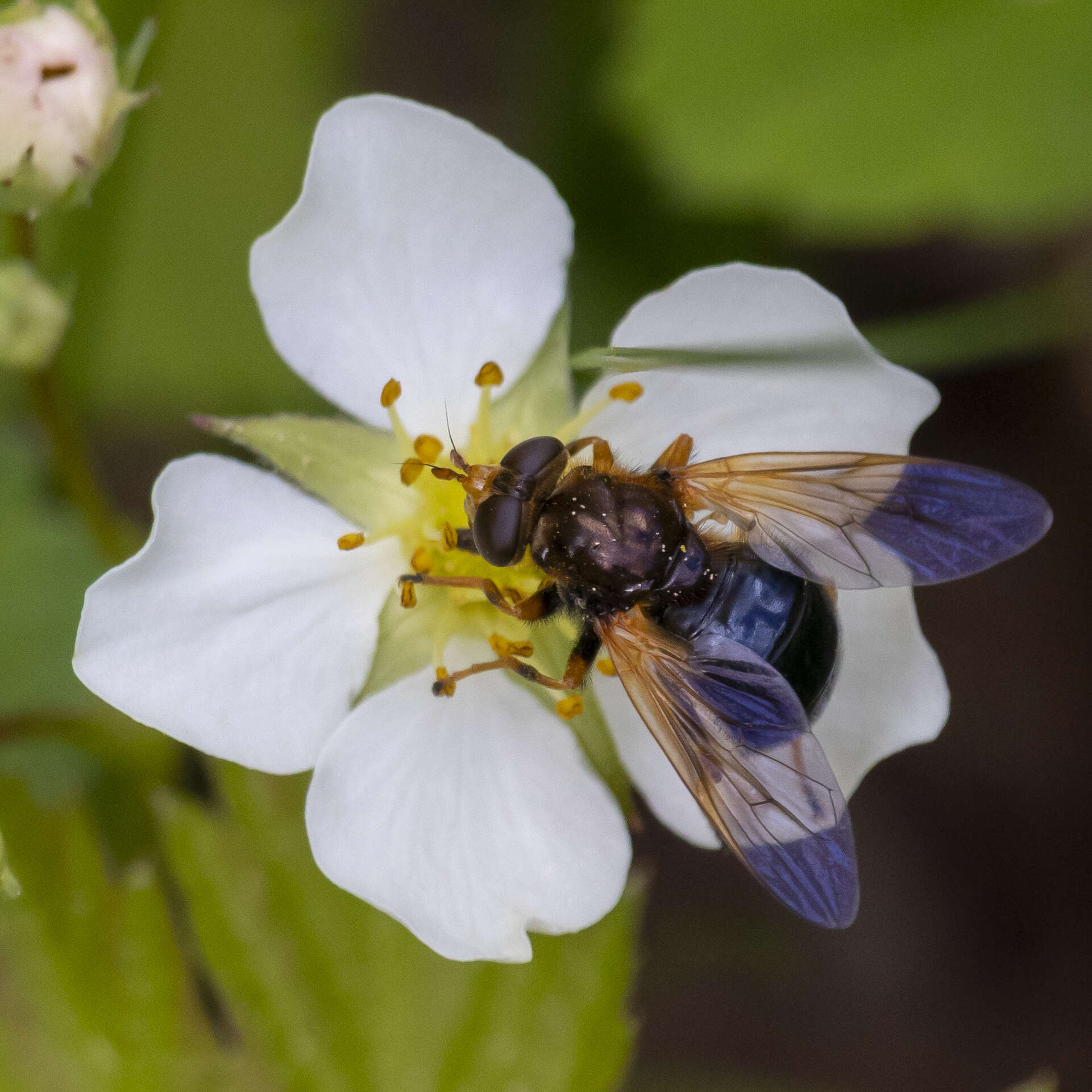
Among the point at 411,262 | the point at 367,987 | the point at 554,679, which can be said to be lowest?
the point at 367,987

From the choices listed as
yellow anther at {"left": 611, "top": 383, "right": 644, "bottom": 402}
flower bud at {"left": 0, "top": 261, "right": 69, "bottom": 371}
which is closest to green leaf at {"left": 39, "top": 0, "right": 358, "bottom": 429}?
flower bud at {"left": 0, "top": 261, "right": 69, "bottom": 371}

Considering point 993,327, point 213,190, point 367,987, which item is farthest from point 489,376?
point 213,190

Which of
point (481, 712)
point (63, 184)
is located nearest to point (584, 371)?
point (481, 712)

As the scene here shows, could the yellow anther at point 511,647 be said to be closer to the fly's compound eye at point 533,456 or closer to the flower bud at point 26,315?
the fly's compound eye at point 533,456

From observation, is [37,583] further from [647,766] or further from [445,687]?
[647,766]

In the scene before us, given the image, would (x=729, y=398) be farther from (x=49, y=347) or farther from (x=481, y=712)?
(x=49, y=347)

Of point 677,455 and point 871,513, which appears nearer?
point 871,513
